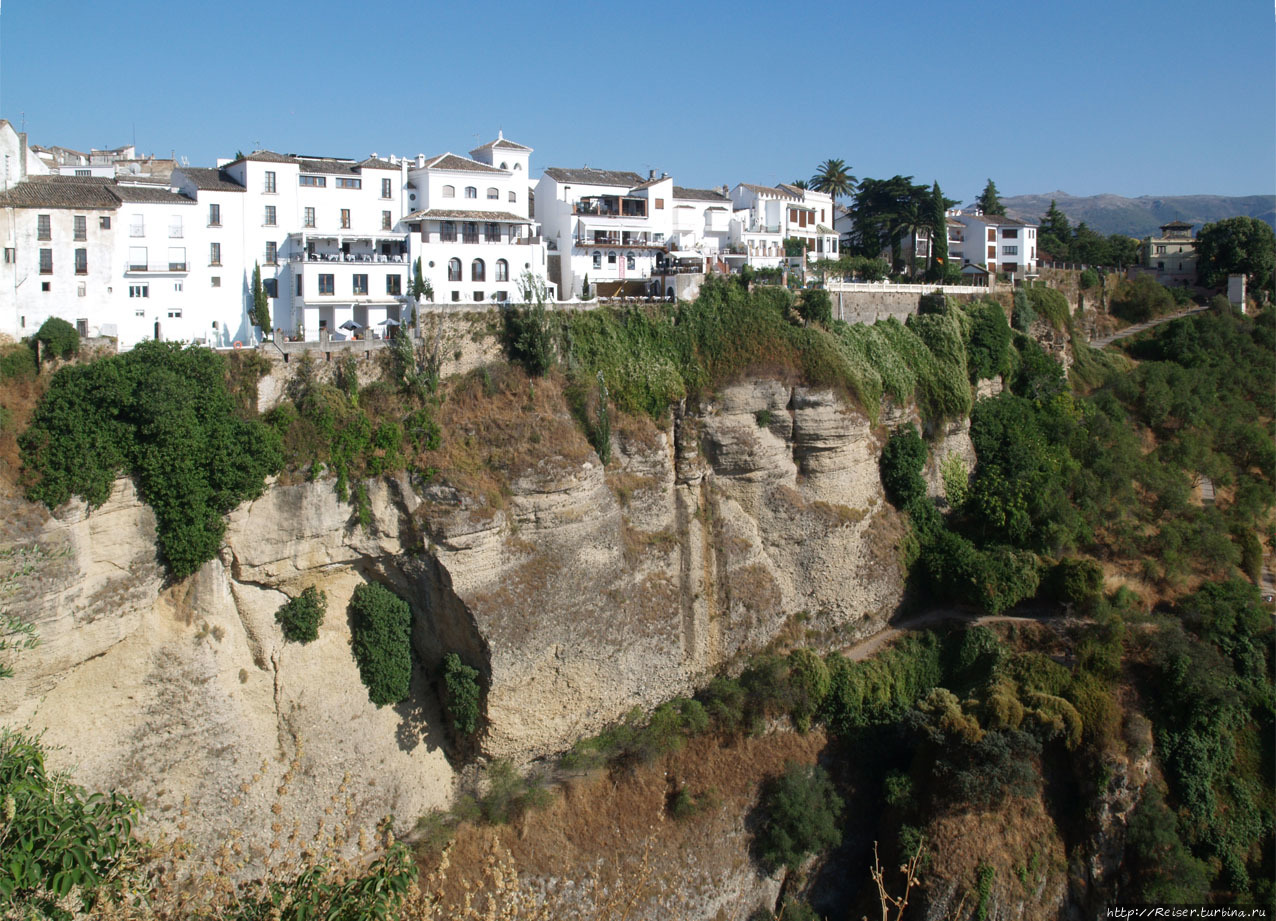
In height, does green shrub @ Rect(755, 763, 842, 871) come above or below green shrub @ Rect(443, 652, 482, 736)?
below

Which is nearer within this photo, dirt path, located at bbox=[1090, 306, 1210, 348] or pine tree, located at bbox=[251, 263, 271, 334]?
pine tree, located at bbox=[251, 263, 271, 334]

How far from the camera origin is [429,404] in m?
27.7

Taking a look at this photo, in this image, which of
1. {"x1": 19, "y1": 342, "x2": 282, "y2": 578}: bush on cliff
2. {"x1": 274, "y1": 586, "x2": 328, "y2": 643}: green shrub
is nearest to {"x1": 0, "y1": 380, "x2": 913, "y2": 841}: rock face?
{"x1": 274, "y1": 586, "x2": 328, "y2": 643}: green shrub

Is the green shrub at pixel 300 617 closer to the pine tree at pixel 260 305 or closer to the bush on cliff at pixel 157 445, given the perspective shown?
the bush on cliff at pixel 157 445

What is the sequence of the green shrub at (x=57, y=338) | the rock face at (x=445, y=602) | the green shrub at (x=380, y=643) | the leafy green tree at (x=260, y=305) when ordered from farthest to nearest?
the leafy green tree at (x=260, y=305), the green shrub at (x=380, y=643), the green shrub at (x=57, y=338), the rock face at (x=445, y=602)

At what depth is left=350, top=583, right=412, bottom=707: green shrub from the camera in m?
26.7

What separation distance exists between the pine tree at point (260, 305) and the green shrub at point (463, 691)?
1193 cm

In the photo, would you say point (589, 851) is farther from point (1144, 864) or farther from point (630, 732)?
point (1144, 864)

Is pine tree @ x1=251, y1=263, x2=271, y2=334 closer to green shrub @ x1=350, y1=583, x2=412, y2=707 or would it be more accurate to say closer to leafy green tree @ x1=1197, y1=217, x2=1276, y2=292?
Result: green shrub @ x1=350, y1=583, x2=412, y2=707

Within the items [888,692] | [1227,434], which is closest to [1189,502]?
[1227,434]

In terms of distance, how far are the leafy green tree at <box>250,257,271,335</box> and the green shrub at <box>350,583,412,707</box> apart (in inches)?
371

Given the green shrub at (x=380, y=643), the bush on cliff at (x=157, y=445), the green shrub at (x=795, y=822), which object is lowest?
the green shrub at (x=795, y=822)

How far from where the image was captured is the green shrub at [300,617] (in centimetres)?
2562

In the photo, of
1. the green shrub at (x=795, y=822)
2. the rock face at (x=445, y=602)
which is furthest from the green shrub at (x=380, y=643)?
the green shrub at (x=795, y=822)
